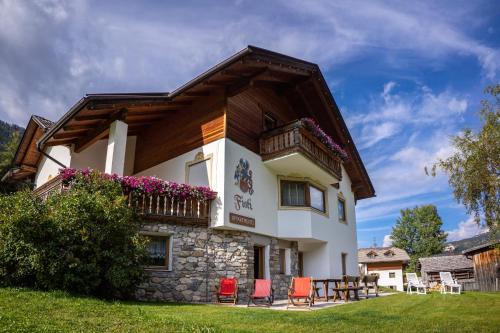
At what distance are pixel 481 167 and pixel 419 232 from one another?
56.4 meters

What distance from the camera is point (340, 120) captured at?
63.7 feet

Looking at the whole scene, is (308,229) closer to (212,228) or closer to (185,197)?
(212,228)

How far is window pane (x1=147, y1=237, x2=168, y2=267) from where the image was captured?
1168 cm

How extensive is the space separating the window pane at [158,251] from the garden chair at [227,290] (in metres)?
1.77

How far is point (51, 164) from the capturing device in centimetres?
1705

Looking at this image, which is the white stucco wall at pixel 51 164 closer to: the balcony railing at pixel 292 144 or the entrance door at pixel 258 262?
the balcony railing at pixel 292 144

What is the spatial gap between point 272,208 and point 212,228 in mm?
3274

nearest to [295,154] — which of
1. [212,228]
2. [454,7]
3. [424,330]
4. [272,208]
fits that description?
[272,208]

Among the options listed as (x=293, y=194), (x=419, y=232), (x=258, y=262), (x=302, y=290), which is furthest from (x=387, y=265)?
(x=302, y=290)

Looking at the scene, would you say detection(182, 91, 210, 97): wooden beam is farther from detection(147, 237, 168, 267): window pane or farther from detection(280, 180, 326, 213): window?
detection(147, 237, 168, 267): window pane

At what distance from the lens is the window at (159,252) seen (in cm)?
1167

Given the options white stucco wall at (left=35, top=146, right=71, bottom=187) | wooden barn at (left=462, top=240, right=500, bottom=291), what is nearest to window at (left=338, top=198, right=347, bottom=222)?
white stucco wall at (left=35, top=146, right=71, bottom=187)

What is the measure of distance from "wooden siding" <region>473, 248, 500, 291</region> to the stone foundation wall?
77.3 feet

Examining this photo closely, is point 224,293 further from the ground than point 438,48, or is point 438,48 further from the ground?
point 438,48
